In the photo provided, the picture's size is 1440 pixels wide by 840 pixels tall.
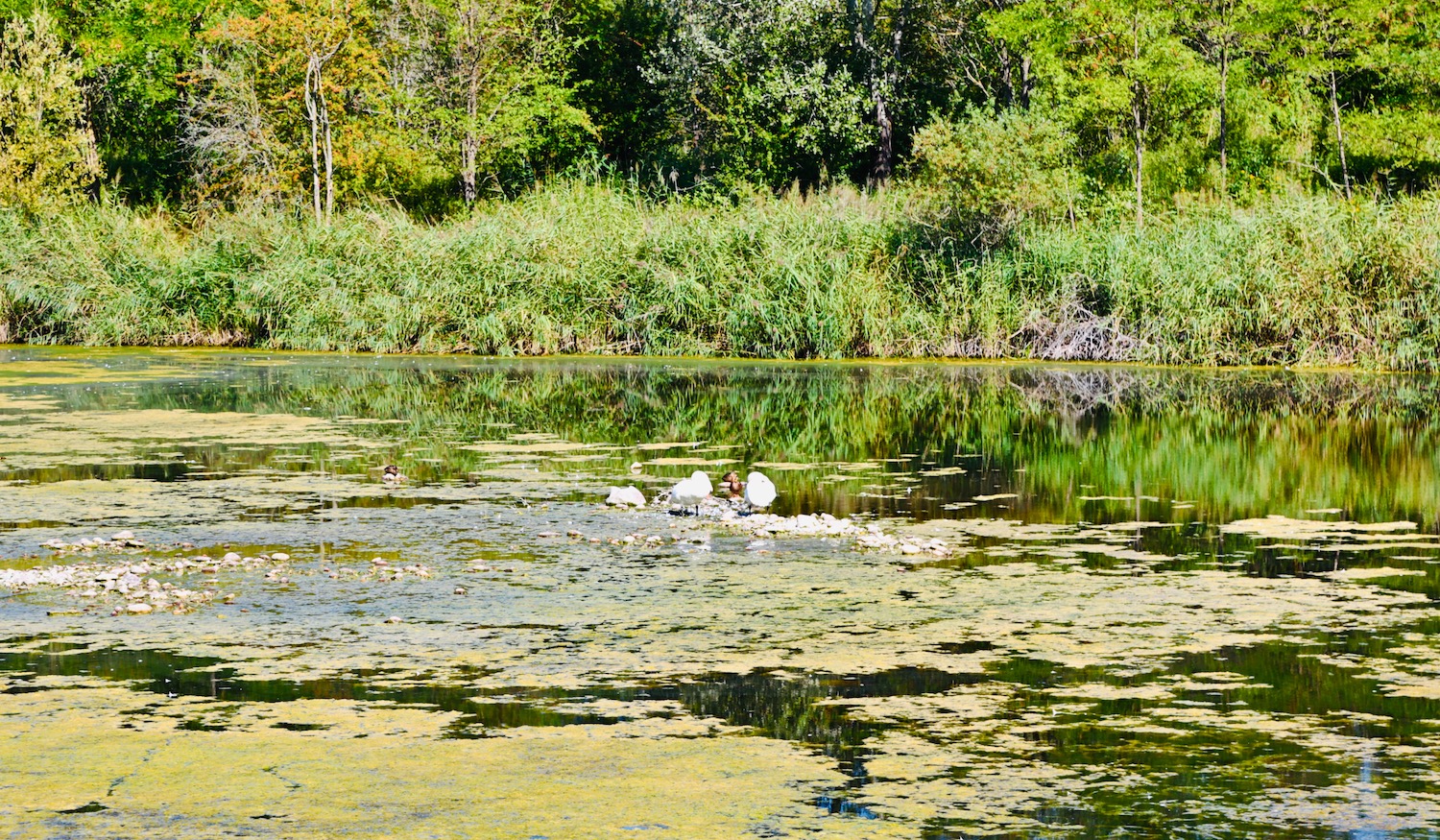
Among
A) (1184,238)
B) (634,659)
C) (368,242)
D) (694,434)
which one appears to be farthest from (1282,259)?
(634,659)

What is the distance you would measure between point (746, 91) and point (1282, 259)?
16.0 m

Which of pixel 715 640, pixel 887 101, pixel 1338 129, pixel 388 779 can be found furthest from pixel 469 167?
pixel 388 779

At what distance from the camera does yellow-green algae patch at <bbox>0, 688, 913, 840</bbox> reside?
A: 13.0ft

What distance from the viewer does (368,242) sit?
2256cm

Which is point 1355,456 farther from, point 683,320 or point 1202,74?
point 1202,74

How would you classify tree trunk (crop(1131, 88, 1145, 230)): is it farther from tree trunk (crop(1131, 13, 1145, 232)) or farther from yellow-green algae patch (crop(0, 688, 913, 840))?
yellow-green algae patch (crop(0, 688, 913, 840))

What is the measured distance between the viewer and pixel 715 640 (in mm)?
5867

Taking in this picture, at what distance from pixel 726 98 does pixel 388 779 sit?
3184 cm

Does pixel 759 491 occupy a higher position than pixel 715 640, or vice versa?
pixel 759 491

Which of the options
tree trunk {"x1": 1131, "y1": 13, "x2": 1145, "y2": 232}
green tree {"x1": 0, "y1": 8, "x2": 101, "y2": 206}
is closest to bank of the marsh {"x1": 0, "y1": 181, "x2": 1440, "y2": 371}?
tree trunk {"x1": 1131, "y1": 13, "x2": 1145, "y2": 232}

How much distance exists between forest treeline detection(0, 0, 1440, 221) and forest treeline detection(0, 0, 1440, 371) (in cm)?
10

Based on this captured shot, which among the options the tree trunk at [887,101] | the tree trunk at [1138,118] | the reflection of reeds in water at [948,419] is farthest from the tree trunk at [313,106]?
the tree trunk at [1138,118]

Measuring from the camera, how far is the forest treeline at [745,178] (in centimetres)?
2006

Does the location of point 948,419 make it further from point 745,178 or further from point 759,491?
point 745,178
